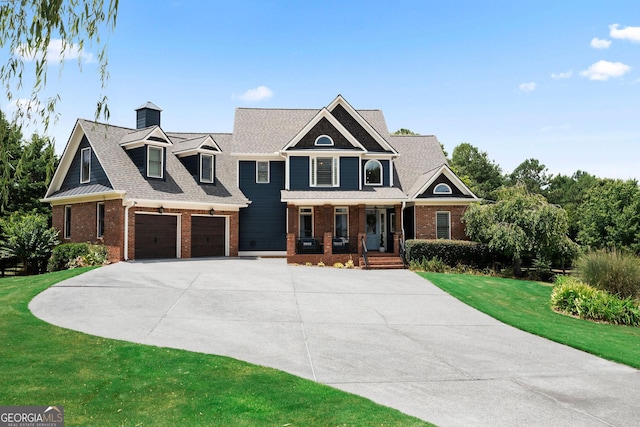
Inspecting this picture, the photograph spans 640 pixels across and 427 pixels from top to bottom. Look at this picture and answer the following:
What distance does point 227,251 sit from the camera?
2603 cm

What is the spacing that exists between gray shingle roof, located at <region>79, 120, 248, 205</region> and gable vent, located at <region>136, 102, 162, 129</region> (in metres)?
0.78

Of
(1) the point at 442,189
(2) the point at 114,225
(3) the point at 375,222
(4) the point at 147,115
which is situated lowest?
(2) the point at 114,225

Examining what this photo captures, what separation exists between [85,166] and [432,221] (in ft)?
61.1

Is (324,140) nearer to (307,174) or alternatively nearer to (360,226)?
(307,174)

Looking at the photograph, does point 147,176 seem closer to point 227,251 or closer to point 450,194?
point 227,251

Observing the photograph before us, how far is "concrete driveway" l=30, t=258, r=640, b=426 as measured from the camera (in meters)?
6.99

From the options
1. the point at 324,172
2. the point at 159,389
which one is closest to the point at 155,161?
the point at 324,172

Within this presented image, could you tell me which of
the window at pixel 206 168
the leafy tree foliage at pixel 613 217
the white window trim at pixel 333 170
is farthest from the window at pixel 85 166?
the leafy tree foliage at pixel 613 217

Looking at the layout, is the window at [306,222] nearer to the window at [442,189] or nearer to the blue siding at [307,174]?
the blue siding at [307,174]

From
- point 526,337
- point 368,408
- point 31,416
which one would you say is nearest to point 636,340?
point 526,337

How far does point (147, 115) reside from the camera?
88.7 ft

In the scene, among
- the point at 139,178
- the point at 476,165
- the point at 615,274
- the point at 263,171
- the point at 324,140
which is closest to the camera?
the point at 615,274

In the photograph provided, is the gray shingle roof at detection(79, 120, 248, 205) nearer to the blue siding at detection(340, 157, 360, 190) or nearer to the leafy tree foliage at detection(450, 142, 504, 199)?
the blue siding at detection(340, 157, 360, 190)

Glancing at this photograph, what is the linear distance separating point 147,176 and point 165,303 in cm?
1234
